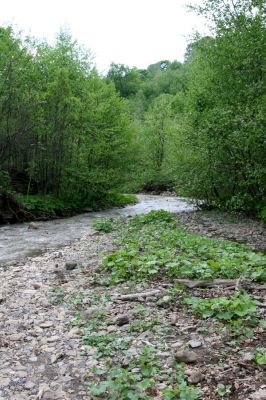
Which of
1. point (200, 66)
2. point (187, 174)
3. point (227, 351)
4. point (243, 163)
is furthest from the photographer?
point (200, 66)

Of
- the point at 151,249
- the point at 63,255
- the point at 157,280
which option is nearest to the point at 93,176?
the point at 63,255

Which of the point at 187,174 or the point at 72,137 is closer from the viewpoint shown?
the point at 187,174

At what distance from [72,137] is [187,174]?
931 centimetres

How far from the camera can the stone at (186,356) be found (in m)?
4.46

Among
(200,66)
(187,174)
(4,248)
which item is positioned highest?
(200,66)

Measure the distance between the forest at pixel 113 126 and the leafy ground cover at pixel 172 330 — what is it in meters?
8.24

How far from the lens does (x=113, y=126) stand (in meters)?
29.6

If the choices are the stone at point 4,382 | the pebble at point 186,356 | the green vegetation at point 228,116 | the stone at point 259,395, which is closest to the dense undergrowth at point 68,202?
the green vegetation at point 228,116

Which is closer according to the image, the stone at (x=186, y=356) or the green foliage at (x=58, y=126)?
the stone at (x=186, y=356)

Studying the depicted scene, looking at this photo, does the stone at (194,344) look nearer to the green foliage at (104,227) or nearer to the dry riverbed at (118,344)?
the dry riverbed at (118,344)

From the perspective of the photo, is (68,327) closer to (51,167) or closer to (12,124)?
(12,124)

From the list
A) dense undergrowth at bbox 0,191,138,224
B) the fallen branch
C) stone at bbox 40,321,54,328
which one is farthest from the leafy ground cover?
dense undergrowth at bbox 0,191,138,224

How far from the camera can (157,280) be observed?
24.1 ft

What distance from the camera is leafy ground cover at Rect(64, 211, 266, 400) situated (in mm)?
4062
